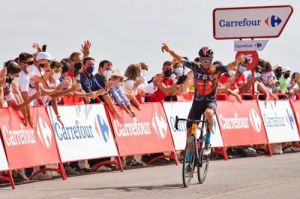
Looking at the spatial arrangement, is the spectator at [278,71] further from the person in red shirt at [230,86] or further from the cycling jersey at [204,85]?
the cycling jersey at [204,85]

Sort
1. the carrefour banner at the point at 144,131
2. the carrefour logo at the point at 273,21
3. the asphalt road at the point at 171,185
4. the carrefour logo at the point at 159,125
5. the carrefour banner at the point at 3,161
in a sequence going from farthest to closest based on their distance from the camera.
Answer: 1. the carrefour logo at the point at 273,21
2. the carrefour logo at the point at 159,125
3. the carrefour banner at the point at 144,131
4. the carrefour banner at the point at 3,161
5. the asphalt road at the point at 171,185

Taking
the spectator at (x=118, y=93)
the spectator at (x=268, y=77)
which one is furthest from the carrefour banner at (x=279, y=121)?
the spectator at (x=118, y=93)

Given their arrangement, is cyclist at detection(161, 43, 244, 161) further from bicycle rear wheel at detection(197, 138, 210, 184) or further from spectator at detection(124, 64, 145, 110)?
spectator at detection(124, 64, 145, 110)

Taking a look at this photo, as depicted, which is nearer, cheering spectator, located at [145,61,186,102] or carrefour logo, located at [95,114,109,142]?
carrefour logo, located at [95,114,109,142]

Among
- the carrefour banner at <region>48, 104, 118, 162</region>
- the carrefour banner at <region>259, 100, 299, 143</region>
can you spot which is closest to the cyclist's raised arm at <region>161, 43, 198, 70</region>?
the carrefour banner at <region>48, 104, 118, 162</region>

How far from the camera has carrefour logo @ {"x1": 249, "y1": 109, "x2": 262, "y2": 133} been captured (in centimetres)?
2264

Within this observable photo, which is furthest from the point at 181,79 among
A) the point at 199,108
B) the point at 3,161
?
the point at 3,161

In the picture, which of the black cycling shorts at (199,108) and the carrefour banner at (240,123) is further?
the carrefour banner at (240,123)

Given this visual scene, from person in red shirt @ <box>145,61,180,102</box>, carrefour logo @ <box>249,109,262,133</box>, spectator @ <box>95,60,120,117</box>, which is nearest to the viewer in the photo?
spectator @ <box>95,60,120,117</box>

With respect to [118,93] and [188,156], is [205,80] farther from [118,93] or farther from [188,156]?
[118,93]

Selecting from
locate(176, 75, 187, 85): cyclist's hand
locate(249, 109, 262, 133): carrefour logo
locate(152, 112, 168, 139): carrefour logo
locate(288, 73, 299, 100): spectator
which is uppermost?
locate(176, 75, 187, 85): cyclist's hand

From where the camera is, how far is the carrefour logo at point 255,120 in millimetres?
22641

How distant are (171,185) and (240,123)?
7383 millimetres

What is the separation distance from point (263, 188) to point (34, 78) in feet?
15.3
